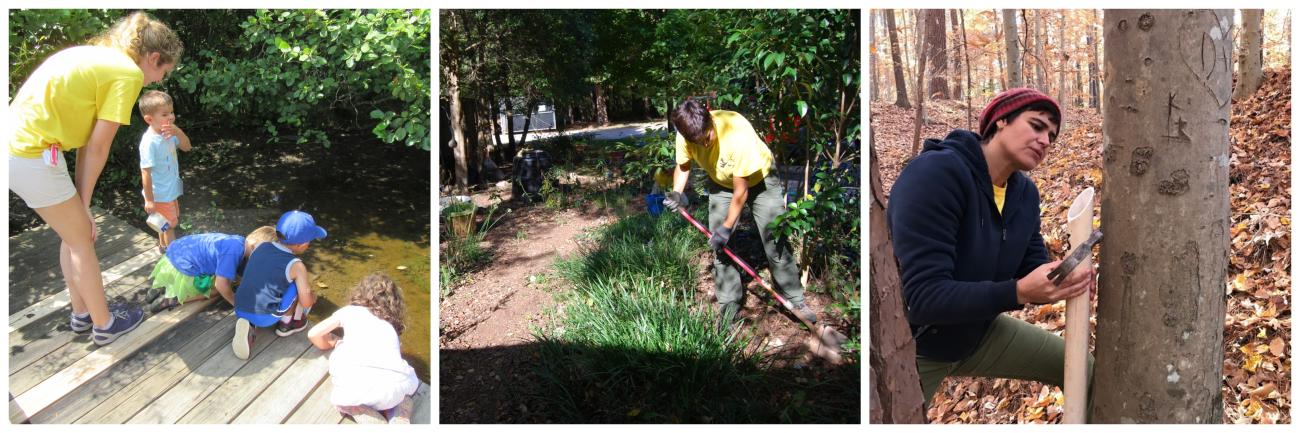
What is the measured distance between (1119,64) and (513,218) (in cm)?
195

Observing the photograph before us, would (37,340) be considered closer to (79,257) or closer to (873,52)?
(79,257)

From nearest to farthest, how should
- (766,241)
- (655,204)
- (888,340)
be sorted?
(888,340) → (766,241) → (655,204)

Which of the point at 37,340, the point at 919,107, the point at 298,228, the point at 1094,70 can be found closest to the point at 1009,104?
the point at 919,107

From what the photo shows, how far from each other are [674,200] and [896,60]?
0.94 m

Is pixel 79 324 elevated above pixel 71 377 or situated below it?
above

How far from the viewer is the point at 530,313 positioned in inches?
90.2

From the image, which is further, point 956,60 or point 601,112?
point 601,112

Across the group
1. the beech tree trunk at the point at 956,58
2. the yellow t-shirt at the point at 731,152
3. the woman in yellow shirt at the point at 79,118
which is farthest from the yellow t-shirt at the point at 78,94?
the beech tree trunk at the point at 956,58

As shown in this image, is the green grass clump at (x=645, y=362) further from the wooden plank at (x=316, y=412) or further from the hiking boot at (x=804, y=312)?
the wooden plank at (x=316, y=412)

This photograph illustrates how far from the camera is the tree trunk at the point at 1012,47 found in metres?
1.87

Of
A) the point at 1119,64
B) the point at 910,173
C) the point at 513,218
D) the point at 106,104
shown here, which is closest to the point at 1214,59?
the point at 1119,64

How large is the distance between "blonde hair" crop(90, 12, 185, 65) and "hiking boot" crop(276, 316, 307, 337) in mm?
814

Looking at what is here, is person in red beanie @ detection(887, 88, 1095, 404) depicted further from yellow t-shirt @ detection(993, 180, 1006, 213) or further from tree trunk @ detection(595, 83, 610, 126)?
tree trunk @ detection(595, 83, 610, 126)

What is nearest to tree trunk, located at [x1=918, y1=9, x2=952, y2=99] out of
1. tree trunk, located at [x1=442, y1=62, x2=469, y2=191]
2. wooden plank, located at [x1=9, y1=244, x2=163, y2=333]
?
tree trunk, located at [x1=442, y1=62, x2=469, y2=191]
